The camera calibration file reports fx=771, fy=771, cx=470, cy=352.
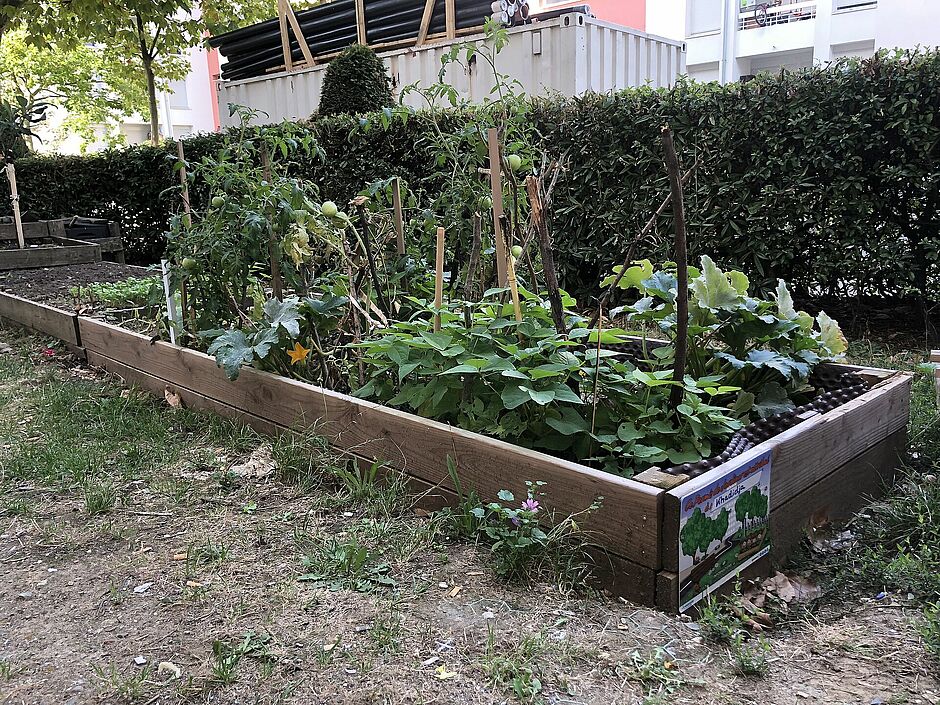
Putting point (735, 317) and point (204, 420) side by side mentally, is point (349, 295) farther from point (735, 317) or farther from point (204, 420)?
point (735, 317)

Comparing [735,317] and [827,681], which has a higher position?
[735,317]

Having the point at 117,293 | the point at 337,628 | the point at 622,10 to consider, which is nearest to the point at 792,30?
the point at 622,10

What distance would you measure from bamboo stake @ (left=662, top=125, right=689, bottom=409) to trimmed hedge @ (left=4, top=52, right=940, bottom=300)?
1509 mm

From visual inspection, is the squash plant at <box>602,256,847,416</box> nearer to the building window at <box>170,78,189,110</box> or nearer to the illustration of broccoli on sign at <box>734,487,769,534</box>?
the illustration of broccoli on sign at <box>734,487,769,534</box>

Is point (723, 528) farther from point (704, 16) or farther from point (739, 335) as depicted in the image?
point (704, 16)

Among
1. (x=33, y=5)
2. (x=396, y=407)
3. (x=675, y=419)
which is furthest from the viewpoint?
(x=33, y=5)

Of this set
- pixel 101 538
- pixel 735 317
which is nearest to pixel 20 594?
pixel 101 538

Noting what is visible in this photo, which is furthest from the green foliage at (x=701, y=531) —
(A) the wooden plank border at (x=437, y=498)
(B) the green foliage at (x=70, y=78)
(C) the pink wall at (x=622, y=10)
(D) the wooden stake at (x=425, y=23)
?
(C) the pink wall at (x=622, y=10)

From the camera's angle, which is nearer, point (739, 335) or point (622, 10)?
point (739, 335)

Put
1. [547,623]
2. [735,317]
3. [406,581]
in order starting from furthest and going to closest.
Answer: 1. [735,317]
2. [406,581]
3. [547,623]

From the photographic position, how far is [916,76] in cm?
423

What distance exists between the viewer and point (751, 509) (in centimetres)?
210

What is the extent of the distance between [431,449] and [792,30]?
21601 mm

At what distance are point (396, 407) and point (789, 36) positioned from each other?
2133 cm
